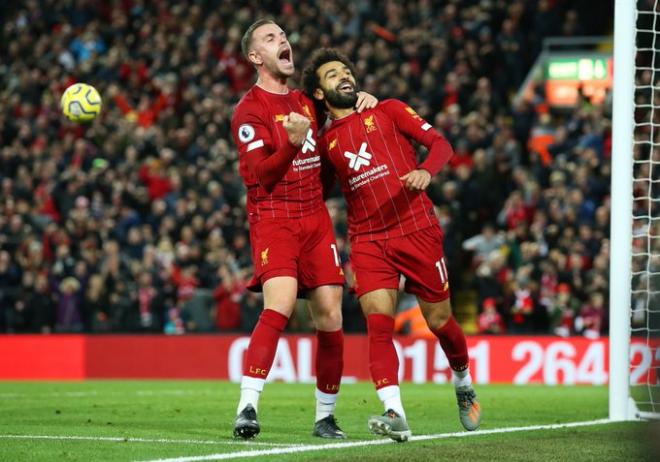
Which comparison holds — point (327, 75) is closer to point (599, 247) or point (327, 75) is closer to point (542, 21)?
point (599, 247)

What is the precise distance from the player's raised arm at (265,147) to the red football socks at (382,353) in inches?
41.8

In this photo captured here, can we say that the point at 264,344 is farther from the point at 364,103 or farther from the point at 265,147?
the point at 364,103

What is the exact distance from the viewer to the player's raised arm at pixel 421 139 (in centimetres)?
755

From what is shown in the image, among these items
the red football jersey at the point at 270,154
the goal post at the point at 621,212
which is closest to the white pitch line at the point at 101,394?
the goal post at the point at 621,212

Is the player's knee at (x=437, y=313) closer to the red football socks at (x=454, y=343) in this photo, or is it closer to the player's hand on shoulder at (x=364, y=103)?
the red football socks at (x=454, y=343)

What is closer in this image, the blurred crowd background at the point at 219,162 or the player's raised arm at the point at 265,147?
the player's raised arm at the point at 265,147

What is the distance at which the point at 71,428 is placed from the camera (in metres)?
8.67

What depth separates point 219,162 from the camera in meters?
21.4

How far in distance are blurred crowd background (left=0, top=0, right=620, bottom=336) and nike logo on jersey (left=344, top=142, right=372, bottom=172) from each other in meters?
10.2

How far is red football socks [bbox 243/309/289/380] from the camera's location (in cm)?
760

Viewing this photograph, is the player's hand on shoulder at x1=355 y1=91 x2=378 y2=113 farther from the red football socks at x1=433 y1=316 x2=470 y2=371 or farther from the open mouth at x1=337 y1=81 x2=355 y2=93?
the red football socks at x1=433 y1=316 x2=470 y2=371

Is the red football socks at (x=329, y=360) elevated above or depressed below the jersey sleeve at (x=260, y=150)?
below

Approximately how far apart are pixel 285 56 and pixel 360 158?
0.81m

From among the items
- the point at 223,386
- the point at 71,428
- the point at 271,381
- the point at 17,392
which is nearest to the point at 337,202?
the point at 271,381
